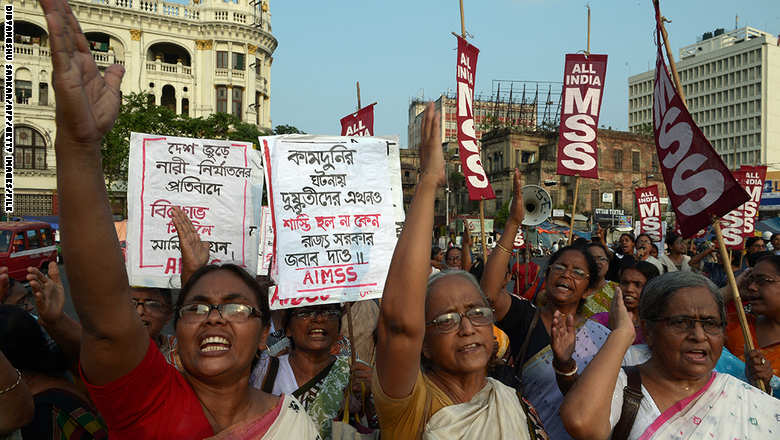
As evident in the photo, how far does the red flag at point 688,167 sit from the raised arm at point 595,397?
1604 millimetres

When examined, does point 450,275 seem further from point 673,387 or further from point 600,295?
point 600,295

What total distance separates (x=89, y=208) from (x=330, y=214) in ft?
6.52

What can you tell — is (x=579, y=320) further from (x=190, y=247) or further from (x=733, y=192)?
(x=190, y=247)

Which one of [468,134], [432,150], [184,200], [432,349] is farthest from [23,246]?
[432,150]

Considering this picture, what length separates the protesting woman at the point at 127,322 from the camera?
A: 51.6 inches

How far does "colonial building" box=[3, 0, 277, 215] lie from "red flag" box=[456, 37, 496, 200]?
34.8 m

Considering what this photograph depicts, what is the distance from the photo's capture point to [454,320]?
6.91 feet

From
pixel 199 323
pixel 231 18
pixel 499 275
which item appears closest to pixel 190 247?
pixel 199 323

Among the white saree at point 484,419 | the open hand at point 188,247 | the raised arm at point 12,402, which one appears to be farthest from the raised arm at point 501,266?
the raised arm at point 12,402

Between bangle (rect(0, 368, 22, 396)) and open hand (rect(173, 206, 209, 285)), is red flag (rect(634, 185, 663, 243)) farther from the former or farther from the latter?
bangle (rect(0, 368, 22, 396))

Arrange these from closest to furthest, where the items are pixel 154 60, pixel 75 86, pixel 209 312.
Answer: pixel 75 86 < pixel 209 312 < pixel 154 60

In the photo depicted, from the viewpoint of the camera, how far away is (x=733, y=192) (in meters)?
3.12

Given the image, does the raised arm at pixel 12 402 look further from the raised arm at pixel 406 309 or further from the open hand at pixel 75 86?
the raised arm at pixel 406 309

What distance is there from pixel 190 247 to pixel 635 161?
174 ft
